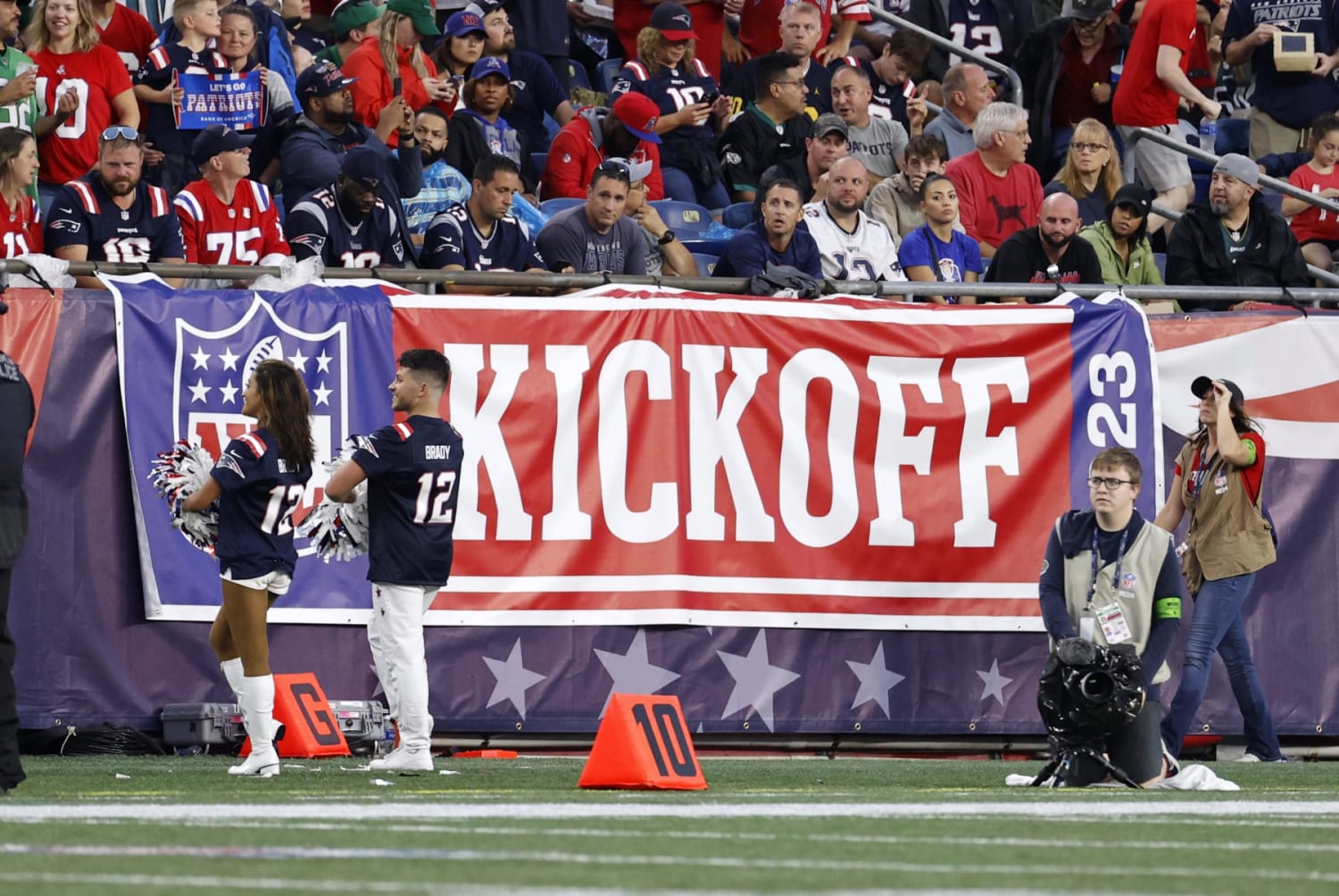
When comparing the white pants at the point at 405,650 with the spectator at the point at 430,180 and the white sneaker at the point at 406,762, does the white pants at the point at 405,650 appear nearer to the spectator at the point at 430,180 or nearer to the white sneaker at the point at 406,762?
the white sneaker at the point at 406,762

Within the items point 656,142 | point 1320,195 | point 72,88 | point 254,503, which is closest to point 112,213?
point 72,88

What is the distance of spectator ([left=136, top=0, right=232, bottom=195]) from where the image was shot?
44.1ft

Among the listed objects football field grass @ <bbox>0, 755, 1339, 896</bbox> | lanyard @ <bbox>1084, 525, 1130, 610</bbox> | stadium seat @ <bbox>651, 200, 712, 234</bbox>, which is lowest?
football field grass @ <bbox>0, 755, 1339, 896</bbox>

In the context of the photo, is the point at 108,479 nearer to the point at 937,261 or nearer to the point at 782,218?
the point at 782,218

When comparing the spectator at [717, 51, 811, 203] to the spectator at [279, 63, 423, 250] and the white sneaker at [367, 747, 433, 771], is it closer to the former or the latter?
the spectator at [279, 63, 423, 250]

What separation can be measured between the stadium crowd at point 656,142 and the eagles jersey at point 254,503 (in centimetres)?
264

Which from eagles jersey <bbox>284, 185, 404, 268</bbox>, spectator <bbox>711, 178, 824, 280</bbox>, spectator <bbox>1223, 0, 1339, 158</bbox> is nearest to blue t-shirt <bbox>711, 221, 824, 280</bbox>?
spectator <bbox>711, 178, 824, 280</bbox>

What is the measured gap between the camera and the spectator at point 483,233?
12.0 metres

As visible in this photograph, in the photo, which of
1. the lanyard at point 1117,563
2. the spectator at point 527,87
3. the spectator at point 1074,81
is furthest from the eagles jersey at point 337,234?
the spectator at point 1074,81

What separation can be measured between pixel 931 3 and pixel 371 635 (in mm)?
10856

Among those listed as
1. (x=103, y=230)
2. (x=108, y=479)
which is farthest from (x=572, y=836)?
(x=103, y=230)

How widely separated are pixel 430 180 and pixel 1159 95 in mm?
5840

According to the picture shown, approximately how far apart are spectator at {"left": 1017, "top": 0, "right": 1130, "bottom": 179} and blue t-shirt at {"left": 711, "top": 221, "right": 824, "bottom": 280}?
5.22 metres

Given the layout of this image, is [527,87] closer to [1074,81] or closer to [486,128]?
[486,128]
